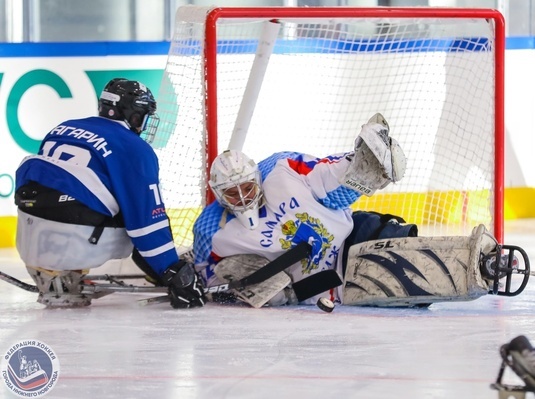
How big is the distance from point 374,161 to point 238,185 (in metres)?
0.51

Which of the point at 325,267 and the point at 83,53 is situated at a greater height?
the point at 83,53

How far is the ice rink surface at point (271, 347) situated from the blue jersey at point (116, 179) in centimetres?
28

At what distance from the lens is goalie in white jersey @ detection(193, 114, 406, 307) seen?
452 centimetres

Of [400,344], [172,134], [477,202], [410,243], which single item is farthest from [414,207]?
[400,344]

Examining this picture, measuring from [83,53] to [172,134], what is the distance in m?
1.90

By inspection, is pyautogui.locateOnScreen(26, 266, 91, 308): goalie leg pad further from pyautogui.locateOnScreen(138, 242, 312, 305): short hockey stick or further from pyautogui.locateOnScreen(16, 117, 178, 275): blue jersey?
pyautogui.locateOnScreen(138, 242, 312, 305): short hockey stick

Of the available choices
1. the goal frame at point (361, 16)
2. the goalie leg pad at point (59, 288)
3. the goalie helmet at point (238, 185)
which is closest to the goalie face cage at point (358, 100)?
the goal frame at point (361, 16)

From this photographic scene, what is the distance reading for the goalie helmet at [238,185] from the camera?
177 inches

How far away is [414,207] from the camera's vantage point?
686 cm

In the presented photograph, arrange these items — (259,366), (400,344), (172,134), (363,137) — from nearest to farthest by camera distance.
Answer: (259,366), (400,344), (363,137), (172,134)

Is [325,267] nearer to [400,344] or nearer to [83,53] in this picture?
[400,344]

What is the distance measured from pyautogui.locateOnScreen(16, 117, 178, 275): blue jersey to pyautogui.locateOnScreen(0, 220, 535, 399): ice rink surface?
0.28 metres

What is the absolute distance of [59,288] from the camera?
4.60 metres

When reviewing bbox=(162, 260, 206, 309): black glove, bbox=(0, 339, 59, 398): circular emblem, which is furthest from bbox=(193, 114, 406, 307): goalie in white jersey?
bbox=(0, 339, 59, 398): circular emblem
